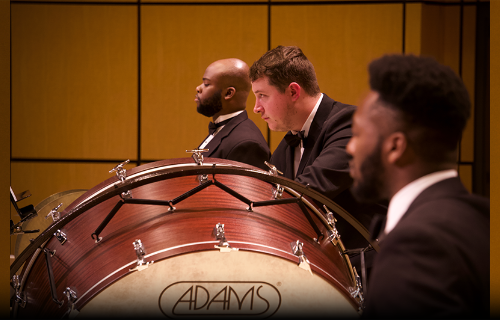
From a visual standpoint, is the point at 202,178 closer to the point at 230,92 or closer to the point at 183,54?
the point at 230,92

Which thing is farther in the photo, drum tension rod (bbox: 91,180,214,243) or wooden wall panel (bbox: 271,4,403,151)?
wooden wall panel (bbox: 271,4,403,151)

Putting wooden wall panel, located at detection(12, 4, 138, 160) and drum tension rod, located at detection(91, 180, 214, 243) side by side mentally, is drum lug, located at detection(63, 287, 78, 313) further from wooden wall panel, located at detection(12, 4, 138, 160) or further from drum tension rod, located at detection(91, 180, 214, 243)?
wooden wall panel, located at detection(12, 4, 138, 160)

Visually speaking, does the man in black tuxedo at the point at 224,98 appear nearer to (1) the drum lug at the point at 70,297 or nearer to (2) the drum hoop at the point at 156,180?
(2) the drum hoop at the point at 156,180

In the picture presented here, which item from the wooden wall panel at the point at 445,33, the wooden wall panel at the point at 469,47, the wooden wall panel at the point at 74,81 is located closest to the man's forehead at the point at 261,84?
the wooden wall panel at the point at 74,81

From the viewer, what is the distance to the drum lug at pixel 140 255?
0.94m

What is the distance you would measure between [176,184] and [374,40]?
8.78 ft

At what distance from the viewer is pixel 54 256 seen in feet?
3.72

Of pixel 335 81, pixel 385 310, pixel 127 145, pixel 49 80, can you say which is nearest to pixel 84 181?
pixel 127 145

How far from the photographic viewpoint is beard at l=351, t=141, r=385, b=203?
2.11 ft

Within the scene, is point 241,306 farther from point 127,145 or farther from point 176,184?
point 127,145

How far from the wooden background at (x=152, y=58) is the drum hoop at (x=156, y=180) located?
89.6 inches

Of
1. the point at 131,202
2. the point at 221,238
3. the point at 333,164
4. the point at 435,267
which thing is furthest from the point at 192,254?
the point at 333,164

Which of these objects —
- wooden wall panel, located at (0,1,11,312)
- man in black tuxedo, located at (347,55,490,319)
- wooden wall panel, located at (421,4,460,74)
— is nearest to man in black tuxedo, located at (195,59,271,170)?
wooden wall panel, located at (0,1,11,312)

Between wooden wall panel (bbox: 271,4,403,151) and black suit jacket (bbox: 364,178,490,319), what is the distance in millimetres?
2912
